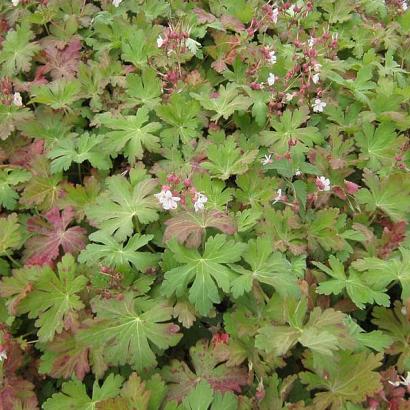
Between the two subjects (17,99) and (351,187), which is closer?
(351,187)

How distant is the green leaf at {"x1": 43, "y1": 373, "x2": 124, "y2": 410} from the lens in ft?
5.66

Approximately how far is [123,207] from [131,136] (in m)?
0.49

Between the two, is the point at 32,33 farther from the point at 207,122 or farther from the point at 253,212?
the point at 253,212

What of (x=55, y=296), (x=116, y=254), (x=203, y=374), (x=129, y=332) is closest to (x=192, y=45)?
(x=116, y=254)

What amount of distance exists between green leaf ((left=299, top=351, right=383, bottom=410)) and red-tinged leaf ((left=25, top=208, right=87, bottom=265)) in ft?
3.63

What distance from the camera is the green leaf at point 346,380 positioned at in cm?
167

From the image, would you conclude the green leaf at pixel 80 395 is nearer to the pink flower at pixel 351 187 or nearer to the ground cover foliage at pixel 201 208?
the ground cover foliage at pixel 201 208

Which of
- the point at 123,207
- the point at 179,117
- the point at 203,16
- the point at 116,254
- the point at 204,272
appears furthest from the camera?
the point at 203,16

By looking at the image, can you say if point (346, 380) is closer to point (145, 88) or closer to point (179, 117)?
point (179, 117)

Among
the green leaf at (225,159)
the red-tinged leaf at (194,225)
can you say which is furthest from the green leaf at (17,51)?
the red-tinged leaf at (194,225)

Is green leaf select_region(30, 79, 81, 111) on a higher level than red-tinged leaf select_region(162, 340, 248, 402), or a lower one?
higher

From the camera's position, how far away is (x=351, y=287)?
6.45 ft

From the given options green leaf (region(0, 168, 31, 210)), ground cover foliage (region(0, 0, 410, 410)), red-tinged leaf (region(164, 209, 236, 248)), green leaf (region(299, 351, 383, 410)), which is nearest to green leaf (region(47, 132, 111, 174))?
ground cover foliage (region(0, 0, 410, 410))

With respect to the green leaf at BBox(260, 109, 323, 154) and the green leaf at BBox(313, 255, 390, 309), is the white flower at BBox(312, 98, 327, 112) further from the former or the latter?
the green leaf at BBox(313, 255, 390, 309)
